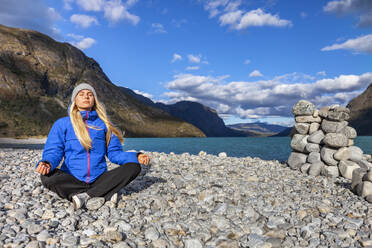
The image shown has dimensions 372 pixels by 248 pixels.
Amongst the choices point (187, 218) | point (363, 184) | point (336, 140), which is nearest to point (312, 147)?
point (336, 140)

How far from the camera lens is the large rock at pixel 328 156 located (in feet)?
38.1

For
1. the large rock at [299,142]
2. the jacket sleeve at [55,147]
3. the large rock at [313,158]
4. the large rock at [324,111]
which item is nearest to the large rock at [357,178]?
the large rock at [313,158]

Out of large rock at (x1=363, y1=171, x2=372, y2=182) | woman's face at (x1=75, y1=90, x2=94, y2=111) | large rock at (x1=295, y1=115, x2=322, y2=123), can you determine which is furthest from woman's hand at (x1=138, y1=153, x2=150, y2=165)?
large rock at (x1=295, y1=115, x2=322, y2=123)

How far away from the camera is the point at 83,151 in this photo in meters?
5.37

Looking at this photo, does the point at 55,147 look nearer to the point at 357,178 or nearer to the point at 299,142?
the point at 357,178

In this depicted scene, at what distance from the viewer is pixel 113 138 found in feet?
19.1

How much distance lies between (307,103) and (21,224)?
12406mm

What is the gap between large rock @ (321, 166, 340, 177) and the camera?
36.9 feet

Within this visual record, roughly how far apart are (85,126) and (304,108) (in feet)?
35.5

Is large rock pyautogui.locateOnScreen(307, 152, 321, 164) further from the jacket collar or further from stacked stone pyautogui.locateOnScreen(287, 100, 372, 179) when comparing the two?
the jacket collar

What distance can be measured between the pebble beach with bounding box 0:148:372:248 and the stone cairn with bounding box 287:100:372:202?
3398 millimetres

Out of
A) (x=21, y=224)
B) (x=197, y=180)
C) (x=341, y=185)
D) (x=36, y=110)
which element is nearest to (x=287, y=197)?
(x=197, y=180)

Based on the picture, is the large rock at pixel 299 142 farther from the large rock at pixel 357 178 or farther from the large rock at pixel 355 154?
the large rock at pixel 357 178

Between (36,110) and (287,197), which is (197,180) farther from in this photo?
(36,110)
